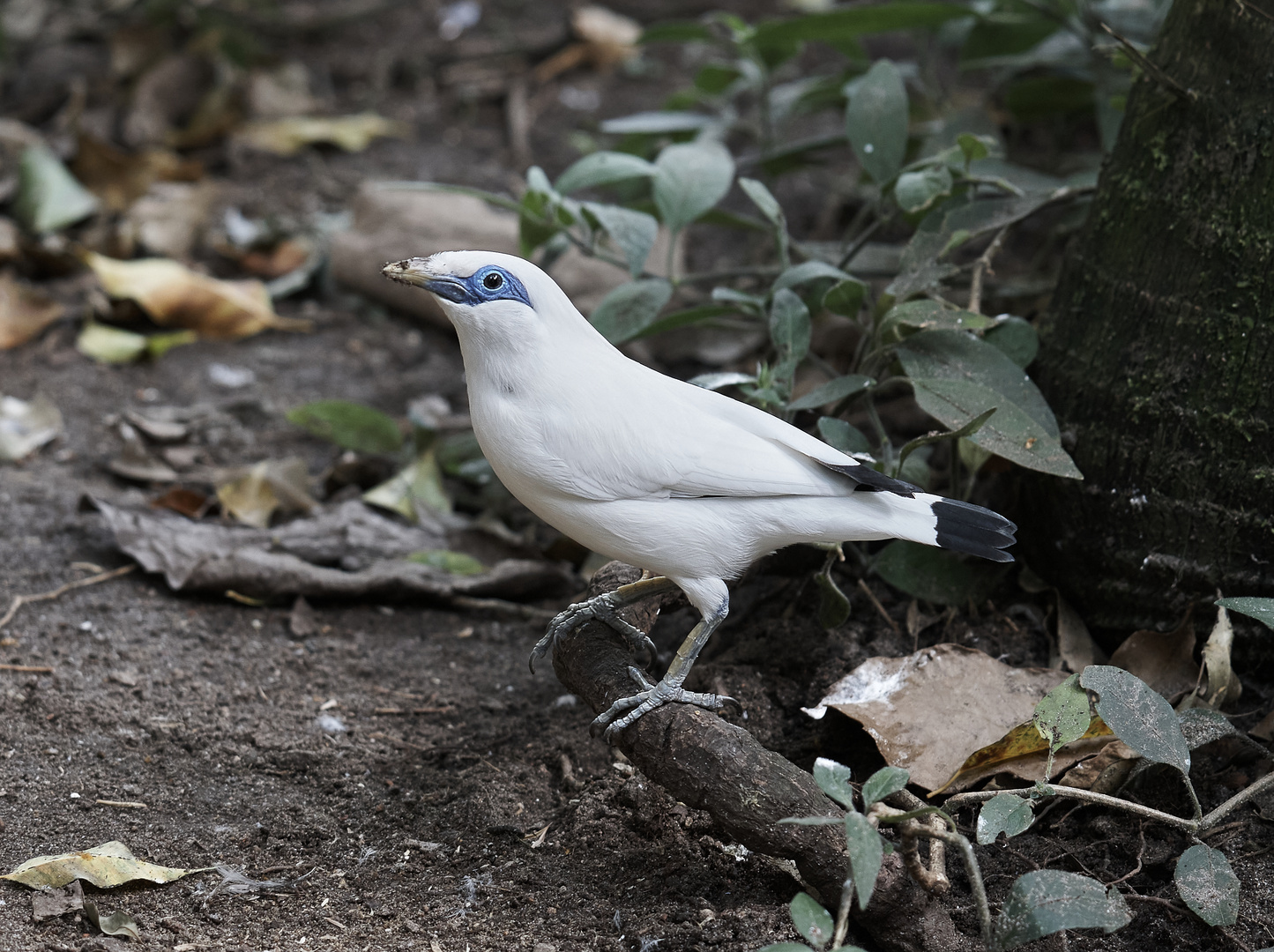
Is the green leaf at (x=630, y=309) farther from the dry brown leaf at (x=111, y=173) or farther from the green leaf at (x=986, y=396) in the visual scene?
the dry brown leaf at (x=111, y=173)

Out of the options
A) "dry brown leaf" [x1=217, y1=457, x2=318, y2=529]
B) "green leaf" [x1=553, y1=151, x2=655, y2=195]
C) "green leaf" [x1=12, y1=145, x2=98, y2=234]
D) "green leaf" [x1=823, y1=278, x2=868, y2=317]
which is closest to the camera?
"green leaf" [x1=823, y1=278, x2=868, y2=317]

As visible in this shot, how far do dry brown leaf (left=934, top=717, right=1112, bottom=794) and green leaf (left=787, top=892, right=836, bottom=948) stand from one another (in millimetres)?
710

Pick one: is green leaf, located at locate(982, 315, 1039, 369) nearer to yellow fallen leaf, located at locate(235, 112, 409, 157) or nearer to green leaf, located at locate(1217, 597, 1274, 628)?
green leaf, located at locate(1217, 597, 1274, 628)

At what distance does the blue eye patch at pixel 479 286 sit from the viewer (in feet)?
7.79

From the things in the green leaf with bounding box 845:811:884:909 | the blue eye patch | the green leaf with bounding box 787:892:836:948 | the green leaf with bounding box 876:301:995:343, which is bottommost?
the green leaf with bounding box 787:892:836:948

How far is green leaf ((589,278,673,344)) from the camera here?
332 cm

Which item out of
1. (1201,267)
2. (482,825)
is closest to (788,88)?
(1201,267)

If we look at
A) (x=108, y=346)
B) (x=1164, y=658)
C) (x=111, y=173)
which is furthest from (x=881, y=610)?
(x=111, y=173)

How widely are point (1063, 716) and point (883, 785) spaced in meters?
0.55

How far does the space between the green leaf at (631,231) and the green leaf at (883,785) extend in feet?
5.85

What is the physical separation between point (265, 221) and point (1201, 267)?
433cm

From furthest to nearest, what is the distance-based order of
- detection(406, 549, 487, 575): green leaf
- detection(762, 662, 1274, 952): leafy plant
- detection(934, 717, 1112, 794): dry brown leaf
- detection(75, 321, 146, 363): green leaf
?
detection(75, 321, 146, 363): green leaf, detection(406, 549, 487, 575): green leaf, detection(934, 717, 1112, 794): dry brown leaf, detection(762, 662, 1274, 952): leafy plant

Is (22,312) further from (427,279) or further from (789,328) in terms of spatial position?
(789,328)

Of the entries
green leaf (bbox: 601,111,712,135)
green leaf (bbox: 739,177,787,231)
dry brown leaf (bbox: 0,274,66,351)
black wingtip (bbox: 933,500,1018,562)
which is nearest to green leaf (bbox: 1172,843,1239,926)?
black wingtip (bbox: 933,500,1018,562)
